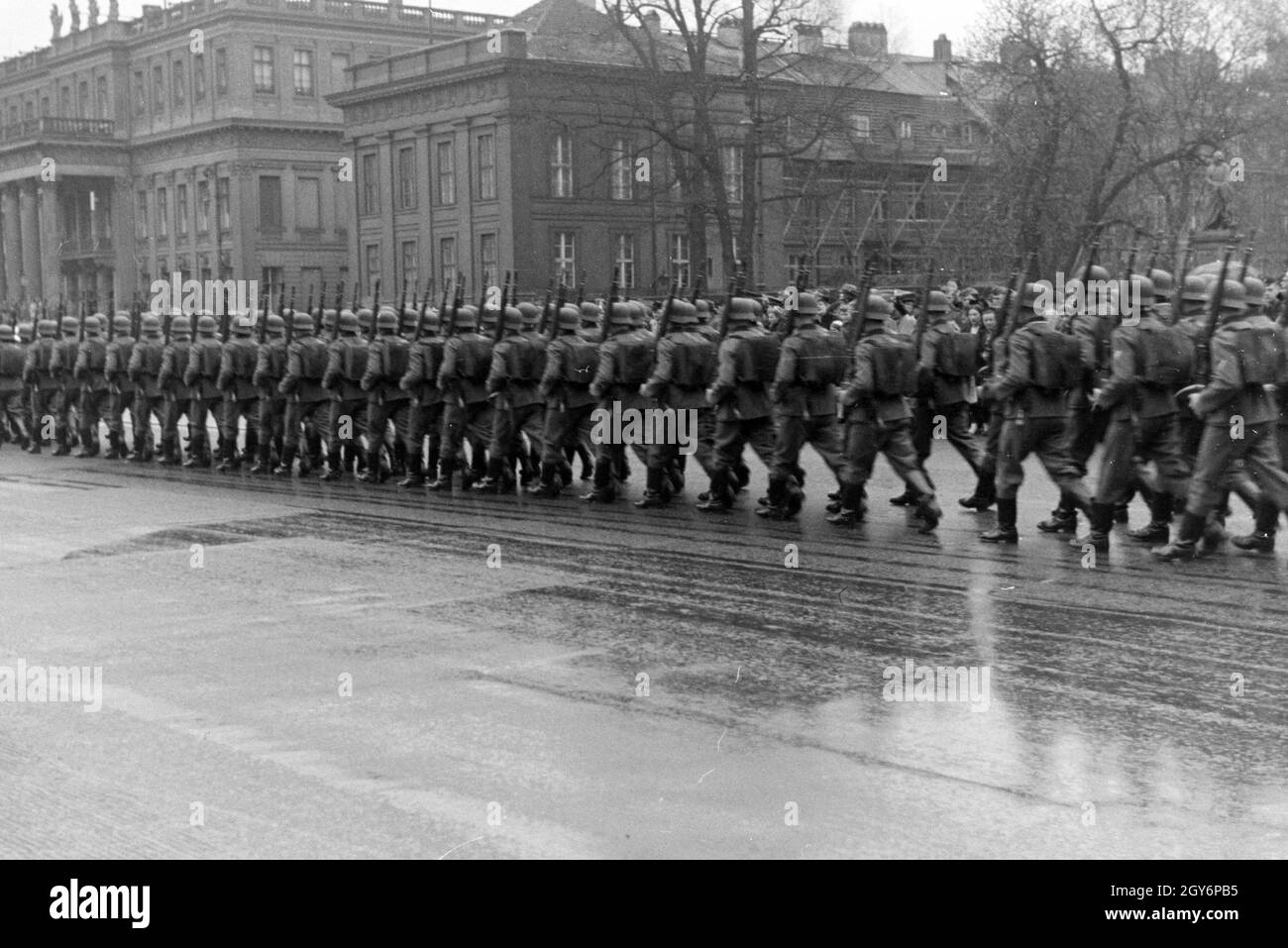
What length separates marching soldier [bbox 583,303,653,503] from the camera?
623 inches

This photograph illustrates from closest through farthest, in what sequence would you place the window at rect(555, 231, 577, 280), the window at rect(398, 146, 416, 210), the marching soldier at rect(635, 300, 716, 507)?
the marching soldier at rect(635, 300, 716, 507), the window at rect(555, 231, 577, 280), the window at rect(398, 146, 416, 210)

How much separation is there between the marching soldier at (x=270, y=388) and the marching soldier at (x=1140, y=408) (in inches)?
396

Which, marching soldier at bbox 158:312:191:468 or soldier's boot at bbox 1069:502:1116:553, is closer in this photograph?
soldier's boot at bbox 1069:502:1116:553

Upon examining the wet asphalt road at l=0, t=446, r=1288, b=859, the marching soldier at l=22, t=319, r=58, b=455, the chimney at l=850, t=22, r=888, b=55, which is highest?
the chimney at l=850, t=22, r=888, b=55

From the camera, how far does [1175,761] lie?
7.05 m

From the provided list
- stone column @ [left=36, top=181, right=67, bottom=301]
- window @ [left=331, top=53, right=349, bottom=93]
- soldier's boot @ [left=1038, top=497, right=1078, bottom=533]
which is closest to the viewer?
soldier's boot @ [left=1038, top=497, right=1078, bottom=533]

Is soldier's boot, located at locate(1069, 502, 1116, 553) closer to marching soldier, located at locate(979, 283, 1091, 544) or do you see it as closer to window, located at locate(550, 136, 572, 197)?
marching soldier, located at locate(979, 283, 1091, 544)

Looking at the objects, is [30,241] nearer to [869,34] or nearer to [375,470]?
[869,34]

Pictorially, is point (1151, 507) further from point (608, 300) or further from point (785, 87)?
point (785, 87)

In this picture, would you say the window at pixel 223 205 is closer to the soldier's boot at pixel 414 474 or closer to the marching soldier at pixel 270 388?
the marching soldier at pixel 270 388

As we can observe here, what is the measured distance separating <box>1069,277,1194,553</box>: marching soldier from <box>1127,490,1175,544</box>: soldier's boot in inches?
8.2

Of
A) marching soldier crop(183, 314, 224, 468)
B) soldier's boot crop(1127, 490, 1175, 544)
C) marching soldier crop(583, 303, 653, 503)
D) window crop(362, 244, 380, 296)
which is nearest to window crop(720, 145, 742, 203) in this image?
window crop(362, 244, 380, 296)

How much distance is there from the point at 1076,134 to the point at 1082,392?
28925mm

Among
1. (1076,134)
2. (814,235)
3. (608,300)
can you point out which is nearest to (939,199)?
(814,235)
